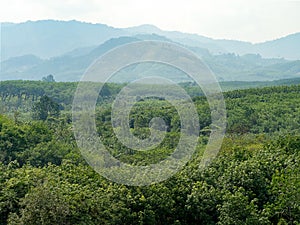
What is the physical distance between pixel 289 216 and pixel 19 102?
57.9 meters

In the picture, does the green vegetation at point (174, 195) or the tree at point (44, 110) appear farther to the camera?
the tree at point (44, 110)

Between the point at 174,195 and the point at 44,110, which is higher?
the point at 44,110

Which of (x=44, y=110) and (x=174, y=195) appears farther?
(x=44, y=110)

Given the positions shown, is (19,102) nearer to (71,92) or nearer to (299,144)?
(71,92)

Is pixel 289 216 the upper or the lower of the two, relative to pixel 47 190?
lower

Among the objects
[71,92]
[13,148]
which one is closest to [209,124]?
[13,148]

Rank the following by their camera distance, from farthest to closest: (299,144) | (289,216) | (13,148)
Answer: (13,148)
(299,144)
(289,216)

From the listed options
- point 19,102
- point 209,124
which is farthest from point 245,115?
point 19,102

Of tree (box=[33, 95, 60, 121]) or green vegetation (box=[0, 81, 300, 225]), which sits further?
tree (box=[33, 95, 60, 121])

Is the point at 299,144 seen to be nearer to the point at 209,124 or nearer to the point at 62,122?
the point at 209,124

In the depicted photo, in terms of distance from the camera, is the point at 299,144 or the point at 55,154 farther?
the point at 55,154

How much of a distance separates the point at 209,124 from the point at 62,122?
13.0 m

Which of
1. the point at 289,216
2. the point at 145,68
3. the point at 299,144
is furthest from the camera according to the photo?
the point at 145,68

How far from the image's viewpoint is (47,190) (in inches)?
481
